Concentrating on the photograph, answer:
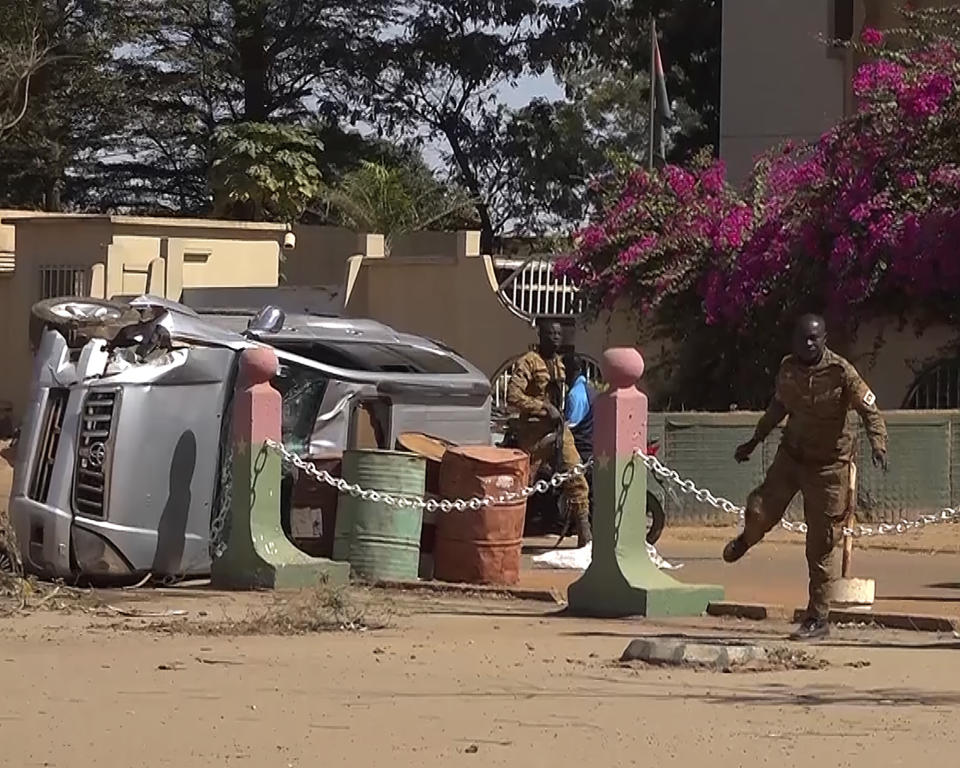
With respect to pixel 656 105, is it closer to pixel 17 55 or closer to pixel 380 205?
pixel 380 205

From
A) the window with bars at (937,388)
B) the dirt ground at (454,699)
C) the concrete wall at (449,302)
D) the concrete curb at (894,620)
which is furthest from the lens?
the concrete wall at (449,302)

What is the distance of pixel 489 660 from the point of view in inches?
395

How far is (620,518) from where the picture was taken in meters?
12.1

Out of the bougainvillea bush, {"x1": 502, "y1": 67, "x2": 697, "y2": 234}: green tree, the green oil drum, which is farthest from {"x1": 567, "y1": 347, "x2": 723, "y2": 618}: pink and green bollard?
{"x1": 502, "y1": 67, "x2": 697, "y2": 234}: green tree

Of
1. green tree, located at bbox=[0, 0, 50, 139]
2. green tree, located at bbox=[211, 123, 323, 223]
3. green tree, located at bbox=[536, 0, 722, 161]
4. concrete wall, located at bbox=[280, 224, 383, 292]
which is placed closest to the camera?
green tree, located at bbox=[536, 0, 722, 161]

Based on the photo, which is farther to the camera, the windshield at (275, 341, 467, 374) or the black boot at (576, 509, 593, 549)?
the windshield at (275, 341, 467, 374)

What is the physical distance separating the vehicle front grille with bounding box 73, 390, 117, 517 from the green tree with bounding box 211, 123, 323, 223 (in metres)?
26.0

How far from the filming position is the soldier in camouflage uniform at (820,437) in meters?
10.8

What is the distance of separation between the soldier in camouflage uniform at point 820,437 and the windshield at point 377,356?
493cm

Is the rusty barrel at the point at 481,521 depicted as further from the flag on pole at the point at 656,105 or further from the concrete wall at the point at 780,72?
the concrete wall at the point at 780,72

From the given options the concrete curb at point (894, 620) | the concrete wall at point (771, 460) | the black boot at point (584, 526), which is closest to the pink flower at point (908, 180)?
the concrete wall at point (771, 460)

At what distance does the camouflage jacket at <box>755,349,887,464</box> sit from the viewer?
10.8 m

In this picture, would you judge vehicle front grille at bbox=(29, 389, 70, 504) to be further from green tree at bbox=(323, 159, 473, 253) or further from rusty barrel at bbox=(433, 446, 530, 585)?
green tree at bbox=(323, 159, 473, 253)

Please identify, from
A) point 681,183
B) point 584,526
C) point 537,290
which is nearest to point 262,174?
point 537,290
